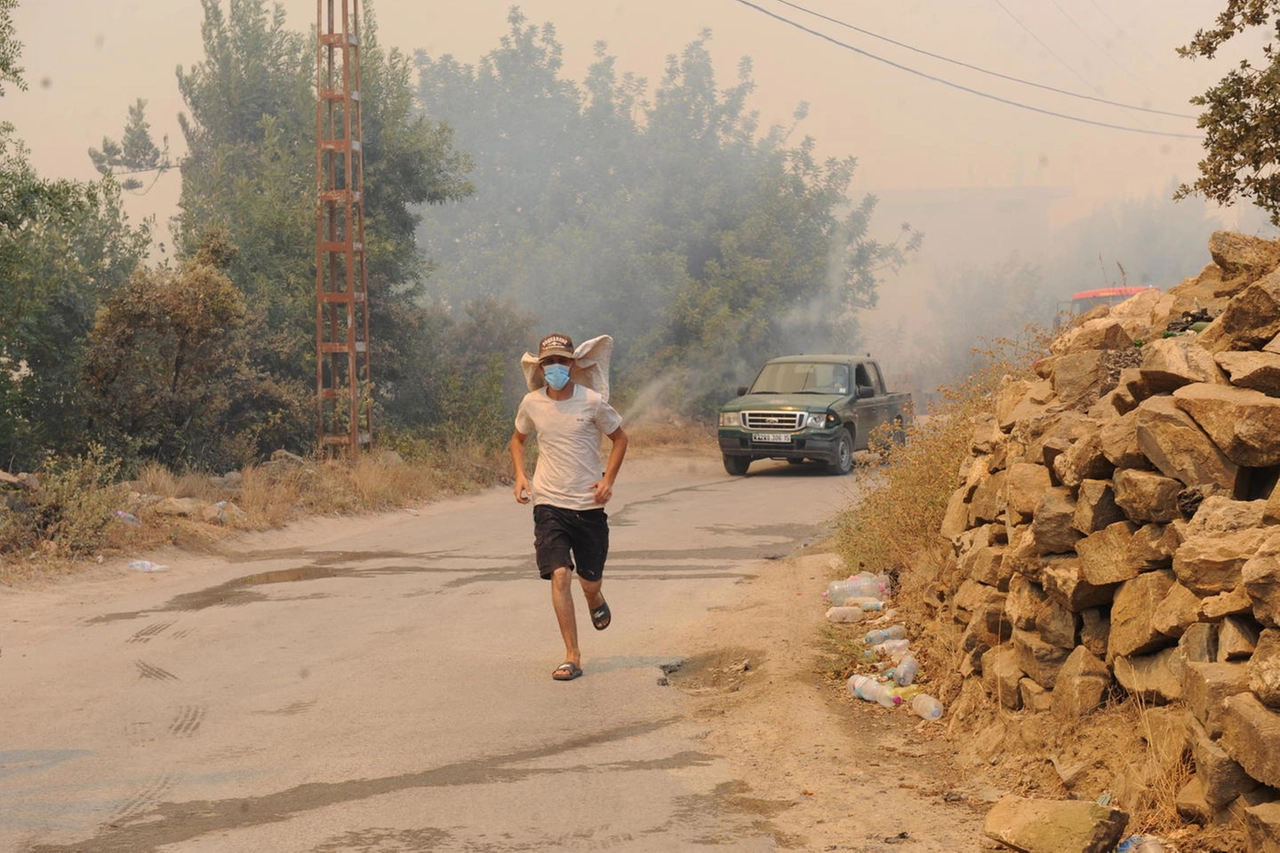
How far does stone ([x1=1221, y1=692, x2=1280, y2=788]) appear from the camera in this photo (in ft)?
14.4

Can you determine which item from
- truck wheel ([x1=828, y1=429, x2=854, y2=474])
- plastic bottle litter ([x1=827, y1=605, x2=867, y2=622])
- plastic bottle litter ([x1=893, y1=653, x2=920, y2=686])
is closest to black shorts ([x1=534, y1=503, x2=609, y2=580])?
plastic bottle litter ([x1=893, y1=653, x2=920, y2=686])

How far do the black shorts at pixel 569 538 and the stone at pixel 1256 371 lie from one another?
4.02 meters

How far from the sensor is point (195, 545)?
1509cm

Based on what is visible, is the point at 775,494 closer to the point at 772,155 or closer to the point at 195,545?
the point at 195,545

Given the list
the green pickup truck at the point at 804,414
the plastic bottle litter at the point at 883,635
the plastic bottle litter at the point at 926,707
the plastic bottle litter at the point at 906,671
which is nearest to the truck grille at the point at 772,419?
the green pickup truck at the point at 804,414

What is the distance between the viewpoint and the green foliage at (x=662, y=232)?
3972cm

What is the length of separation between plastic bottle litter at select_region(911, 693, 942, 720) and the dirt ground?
0.16 ft

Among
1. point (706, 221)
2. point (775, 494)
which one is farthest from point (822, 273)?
point (775, 494)

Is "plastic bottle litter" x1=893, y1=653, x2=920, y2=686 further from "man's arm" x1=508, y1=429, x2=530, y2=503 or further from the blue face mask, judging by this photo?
the blue face mask

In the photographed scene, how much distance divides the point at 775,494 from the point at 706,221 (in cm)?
2261

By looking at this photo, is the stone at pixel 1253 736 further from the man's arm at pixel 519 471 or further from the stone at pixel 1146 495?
the man's arm at pixel 519 471

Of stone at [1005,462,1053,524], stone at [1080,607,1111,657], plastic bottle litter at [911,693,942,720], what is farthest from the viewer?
plastic bottle litter at [911,693,942,720]

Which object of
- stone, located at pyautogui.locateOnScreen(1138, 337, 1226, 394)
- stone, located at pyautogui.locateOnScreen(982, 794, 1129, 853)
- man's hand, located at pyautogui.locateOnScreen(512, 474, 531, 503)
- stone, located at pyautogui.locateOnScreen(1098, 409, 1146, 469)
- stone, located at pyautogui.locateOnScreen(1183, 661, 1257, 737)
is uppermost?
stone, located at pyautogui.locateOnScreen(1138, 337, 1226, 394)

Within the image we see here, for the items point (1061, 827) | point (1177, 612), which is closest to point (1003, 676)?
point (1177, 612)
